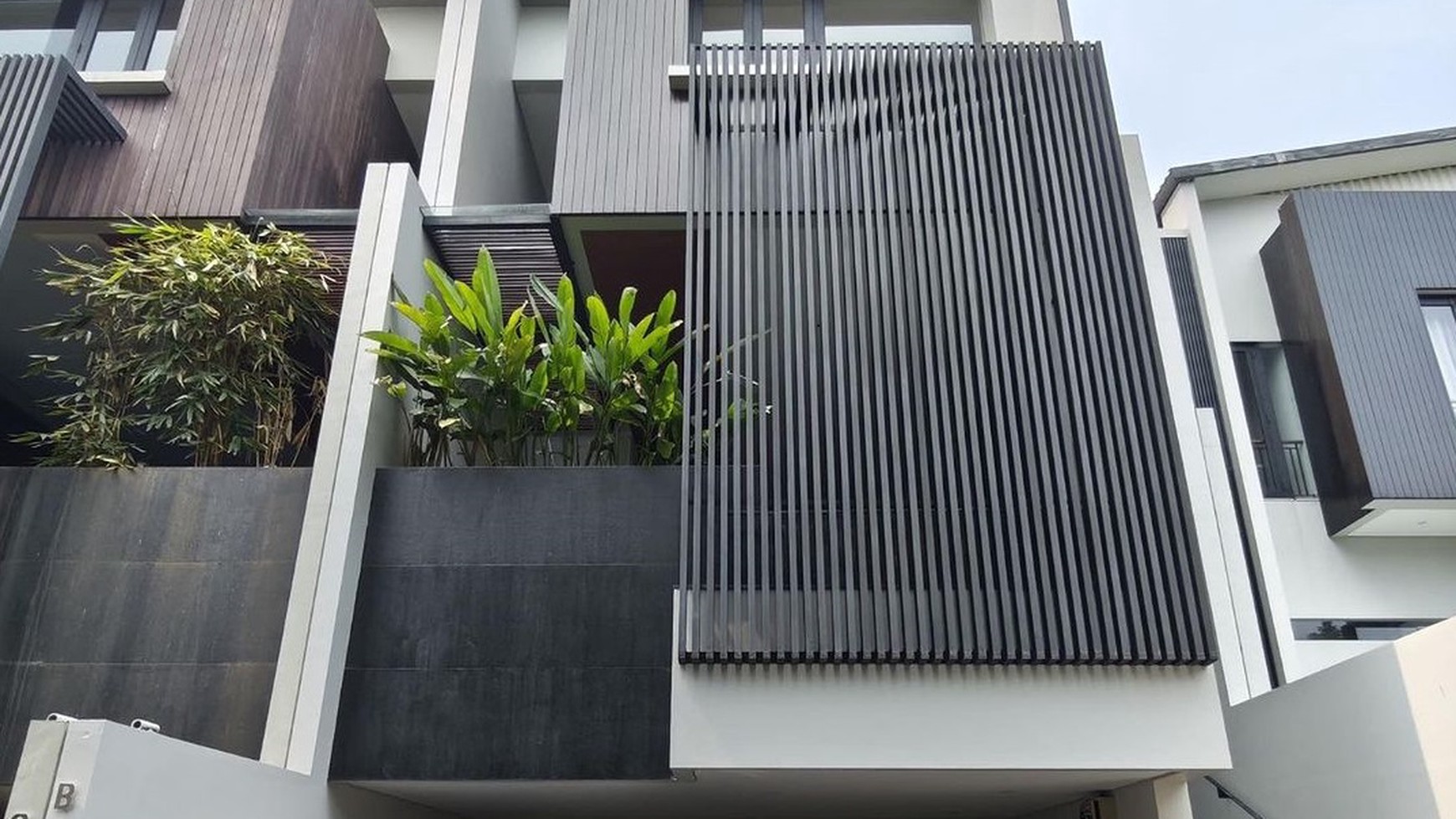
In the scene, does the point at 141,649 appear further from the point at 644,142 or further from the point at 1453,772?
the point at 1453,772

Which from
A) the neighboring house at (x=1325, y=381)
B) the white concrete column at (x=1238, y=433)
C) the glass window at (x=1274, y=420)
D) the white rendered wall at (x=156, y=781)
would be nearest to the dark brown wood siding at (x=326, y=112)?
the white rendered wall at (x=156, y=781)

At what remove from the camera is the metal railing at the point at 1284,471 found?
8500 millimetres

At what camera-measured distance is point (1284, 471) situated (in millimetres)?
8609

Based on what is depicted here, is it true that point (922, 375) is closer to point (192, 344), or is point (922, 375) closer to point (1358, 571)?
point (192, 344)

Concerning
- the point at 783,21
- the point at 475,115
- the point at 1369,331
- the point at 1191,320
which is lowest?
the point at 1369,331

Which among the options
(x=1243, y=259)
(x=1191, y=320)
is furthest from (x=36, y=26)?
(x=1243, y=259)

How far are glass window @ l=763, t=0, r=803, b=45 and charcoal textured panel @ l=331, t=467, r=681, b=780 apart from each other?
4.31 meters

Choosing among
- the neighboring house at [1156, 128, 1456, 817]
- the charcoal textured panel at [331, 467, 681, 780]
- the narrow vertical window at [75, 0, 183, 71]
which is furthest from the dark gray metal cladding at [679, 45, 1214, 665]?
the narrow vertical window at [75, 0, 183, 71]

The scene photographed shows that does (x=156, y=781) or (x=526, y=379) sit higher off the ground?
(x=526, y=379)

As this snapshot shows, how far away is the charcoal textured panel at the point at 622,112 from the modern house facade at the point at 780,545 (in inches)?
37.9

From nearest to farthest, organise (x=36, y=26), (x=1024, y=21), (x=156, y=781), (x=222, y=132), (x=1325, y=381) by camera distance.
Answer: (x=156, y=781) → (x=222, y=132) → (x=36, y=26) → (x=1024, y=21) → (x=1325, y=381)

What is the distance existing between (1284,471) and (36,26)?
37.6ft

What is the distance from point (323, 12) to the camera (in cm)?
716

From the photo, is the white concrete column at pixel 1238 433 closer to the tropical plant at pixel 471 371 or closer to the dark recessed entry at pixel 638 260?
the dark recessed entry at pixel 638 260
